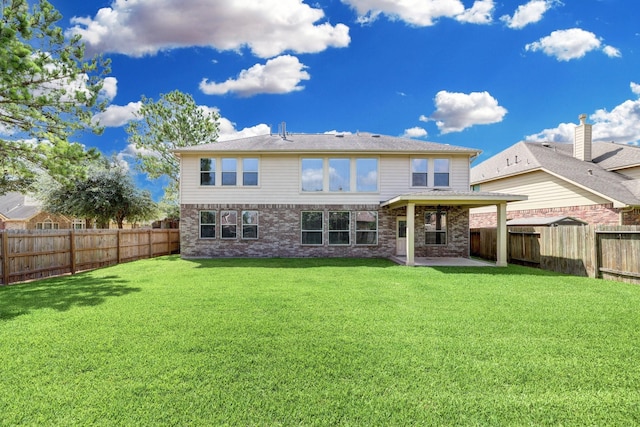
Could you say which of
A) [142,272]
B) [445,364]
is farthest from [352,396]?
[142,272]

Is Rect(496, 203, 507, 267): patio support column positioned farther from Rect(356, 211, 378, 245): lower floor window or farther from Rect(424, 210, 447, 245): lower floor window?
Rect(356, 211, 378, 245): lower floor window

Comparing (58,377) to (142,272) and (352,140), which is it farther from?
(352,140)

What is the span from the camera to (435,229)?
14.7 meters

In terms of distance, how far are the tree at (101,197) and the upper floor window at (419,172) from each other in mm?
16289

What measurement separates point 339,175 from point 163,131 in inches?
650

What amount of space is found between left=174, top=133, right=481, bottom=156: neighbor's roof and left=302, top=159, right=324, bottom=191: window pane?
645 millimetres

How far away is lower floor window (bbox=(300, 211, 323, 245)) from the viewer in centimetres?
1471

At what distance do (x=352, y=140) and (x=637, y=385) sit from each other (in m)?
14.0

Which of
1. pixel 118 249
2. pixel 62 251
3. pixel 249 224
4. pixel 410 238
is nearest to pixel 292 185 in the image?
pixel 249 224

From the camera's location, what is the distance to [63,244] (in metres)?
10.8

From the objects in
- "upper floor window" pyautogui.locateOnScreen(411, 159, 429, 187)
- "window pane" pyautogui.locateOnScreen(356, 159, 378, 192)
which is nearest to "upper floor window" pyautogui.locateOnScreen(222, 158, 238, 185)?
"window pane" pyautogui.locateOnScreen(356, 159, 378, 192)

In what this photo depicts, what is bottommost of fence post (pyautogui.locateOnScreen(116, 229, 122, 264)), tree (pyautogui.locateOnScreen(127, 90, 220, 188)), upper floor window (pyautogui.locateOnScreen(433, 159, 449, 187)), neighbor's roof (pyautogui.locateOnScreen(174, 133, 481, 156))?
fence post (pyautogui.locateOnScreen(116, 229, 122, 264))

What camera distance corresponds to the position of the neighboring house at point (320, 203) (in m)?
14.6

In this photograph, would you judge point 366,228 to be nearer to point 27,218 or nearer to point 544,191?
point 544,191
